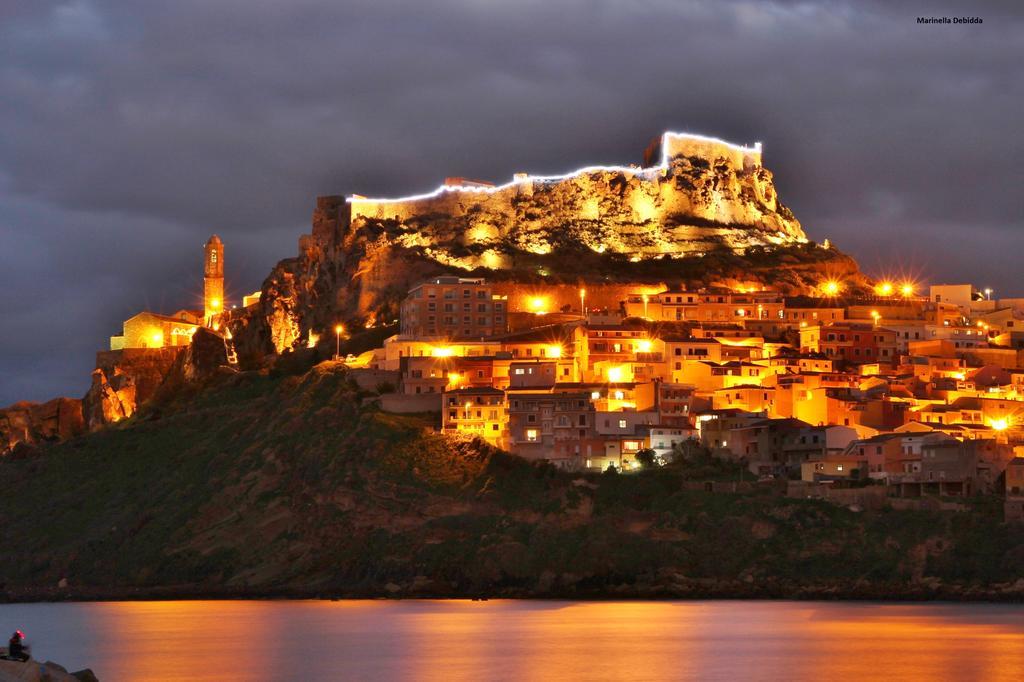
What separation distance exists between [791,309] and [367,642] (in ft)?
134

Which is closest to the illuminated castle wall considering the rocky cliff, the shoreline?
the rocky cliff

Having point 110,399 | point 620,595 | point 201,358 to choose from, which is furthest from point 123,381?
point 620,595

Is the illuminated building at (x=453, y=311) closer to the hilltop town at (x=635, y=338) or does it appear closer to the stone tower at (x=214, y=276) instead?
the hilltop town at (x=635, y=338)

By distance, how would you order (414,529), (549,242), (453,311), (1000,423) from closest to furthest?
(414,529) → (1000,423) → (453,311) → (549,242)

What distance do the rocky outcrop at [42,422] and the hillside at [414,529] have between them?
41.6 ft

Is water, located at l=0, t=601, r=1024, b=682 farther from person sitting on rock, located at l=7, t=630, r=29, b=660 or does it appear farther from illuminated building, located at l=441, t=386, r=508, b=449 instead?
person sitting on rock, located at l=7, t=630, r=29, b=660

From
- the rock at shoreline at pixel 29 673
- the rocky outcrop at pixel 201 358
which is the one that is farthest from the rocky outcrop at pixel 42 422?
the rock at shoreline at pixel 29 673

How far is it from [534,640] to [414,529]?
1438 centimetres

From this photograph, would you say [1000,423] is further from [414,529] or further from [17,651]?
[17,651]

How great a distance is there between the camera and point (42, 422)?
109312mm

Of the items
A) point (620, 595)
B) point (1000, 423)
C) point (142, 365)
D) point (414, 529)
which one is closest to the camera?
point (620, 595)

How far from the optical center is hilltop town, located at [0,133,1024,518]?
80.5 metres

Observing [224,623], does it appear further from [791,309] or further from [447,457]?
[791,309]

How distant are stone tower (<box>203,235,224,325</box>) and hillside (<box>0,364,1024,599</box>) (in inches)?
1042
